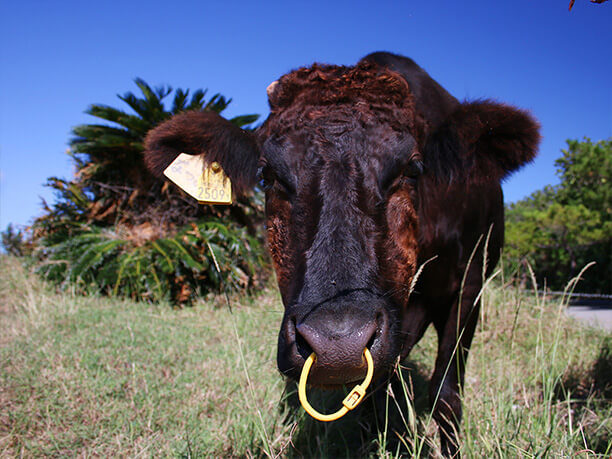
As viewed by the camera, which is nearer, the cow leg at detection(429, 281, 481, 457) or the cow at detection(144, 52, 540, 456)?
the cow at detection(144, 52, 540, 456)

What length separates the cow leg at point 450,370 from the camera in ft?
8.50

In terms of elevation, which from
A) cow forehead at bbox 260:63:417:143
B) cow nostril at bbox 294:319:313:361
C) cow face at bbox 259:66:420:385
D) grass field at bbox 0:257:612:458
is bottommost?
grass field at bbox 0:257:612:458

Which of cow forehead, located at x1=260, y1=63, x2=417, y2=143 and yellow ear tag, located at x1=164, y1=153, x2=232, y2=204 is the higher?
cow forehead, located at x1=260, y1=63, x2=417, y2=143

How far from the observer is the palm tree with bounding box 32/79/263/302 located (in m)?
6.34

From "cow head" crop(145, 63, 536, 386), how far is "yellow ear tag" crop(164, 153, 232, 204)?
17.9 inches

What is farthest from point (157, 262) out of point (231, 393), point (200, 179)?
point (200, 179)

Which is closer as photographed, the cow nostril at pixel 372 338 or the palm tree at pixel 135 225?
the cow nostril at pixel 372 338

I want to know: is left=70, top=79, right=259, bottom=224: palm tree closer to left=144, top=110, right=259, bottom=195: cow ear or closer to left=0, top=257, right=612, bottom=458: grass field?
left=0, top=257, right=612, bottom=458: grass field

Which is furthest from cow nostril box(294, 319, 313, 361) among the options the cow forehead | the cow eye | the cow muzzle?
the cow eye

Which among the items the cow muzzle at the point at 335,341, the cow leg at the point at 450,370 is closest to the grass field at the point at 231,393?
the cow leg at the point at 450,370

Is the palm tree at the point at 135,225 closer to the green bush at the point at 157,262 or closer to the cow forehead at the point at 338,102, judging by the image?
the green bush at the point at 157,262

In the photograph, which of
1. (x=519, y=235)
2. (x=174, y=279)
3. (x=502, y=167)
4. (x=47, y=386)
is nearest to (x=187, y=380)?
(x=47, y=386)

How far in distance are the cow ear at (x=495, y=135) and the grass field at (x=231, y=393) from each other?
2.37 ft

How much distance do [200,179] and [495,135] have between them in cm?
177
